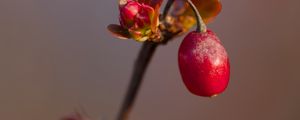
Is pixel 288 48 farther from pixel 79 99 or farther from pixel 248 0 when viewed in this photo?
pixel 79 99

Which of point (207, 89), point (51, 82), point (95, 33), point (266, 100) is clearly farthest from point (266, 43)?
point (207, 89)

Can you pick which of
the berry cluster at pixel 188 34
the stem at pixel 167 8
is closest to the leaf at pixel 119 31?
the berry cluster at pixel 188 34

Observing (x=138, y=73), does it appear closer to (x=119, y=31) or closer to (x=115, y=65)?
(x=119, y=31)

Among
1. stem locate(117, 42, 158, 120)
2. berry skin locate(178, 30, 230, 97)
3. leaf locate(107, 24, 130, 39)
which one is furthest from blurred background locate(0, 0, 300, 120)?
berry skin locate(178, 30, 230, 97)

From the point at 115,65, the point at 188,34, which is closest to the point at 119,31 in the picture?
the point at 188,34

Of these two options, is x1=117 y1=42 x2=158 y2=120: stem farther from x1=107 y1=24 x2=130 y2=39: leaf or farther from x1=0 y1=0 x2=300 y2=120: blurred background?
x1=0 y1=0 x2=300 y2=120: blurred background

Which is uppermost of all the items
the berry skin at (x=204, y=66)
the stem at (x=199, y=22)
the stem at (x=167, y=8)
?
the stem at (x=167, y=8)

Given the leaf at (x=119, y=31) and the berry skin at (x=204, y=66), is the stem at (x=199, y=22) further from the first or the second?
the leaf at (x=119, y=31)
